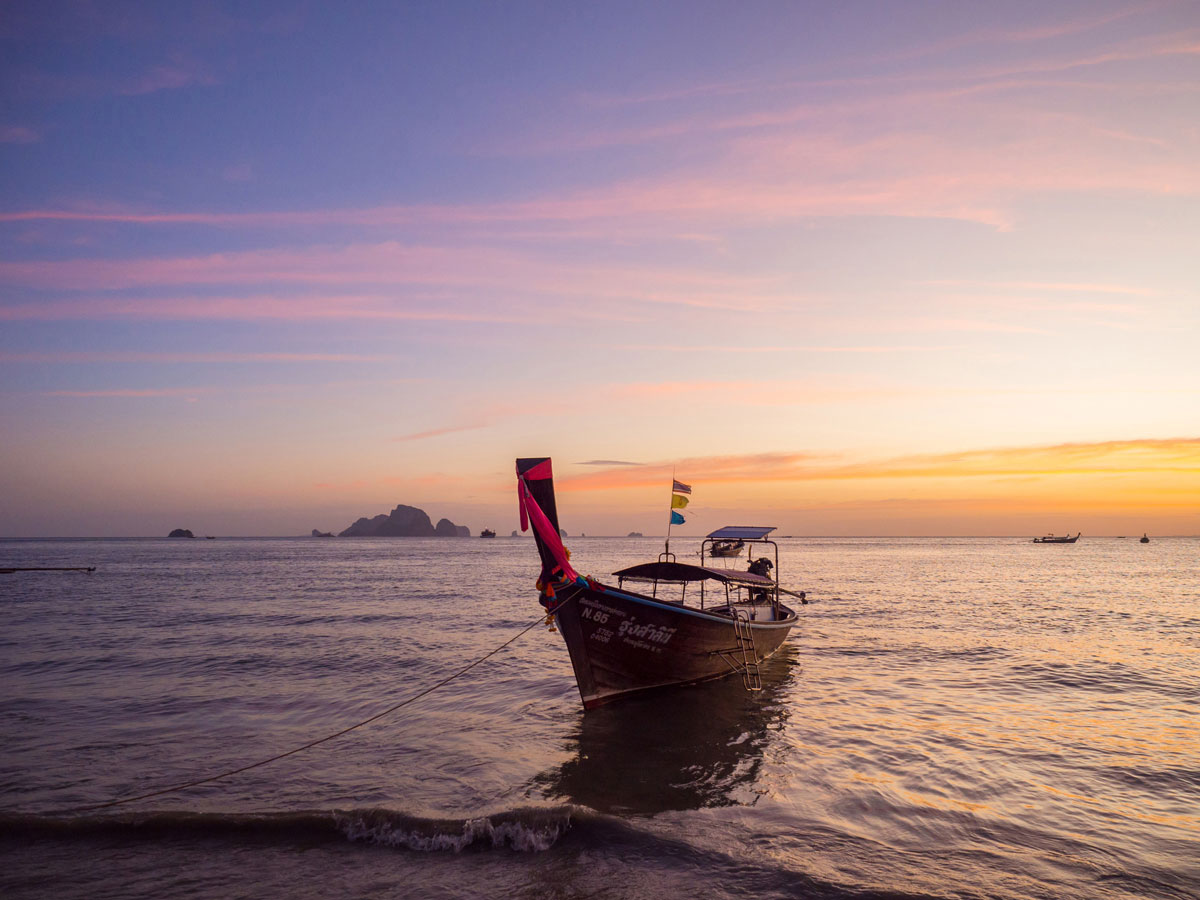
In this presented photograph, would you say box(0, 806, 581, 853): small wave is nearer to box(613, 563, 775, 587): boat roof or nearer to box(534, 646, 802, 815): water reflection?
box(534, 646, 802, 815): water reflection

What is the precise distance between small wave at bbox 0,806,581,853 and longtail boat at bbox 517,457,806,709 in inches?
182

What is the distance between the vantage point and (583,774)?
418 inches

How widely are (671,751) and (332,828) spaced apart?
587 cm

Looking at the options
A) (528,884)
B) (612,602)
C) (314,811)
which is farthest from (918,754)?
(314,811)

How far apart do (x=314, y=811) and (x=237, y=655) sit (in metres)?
14.2

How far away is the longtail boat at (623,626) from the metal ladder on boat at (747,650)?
0.11 feet

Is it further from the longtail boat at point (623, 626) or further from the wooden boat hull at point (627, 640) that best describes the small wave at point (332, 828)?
the wooden boat hull at point (627, 640)

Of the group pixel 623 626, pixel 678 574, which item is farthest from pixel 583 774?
pixel 678 574

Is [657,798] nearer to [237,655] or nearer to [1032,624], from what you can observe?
[237,655]

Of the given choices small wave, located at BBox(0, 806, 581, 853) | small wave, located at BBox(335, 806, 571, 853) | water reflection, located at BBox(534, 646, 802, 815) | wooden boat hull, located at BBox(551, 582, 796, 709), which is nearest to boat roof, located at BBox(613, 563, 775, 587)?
wooden boat hull, located at BBox(551, 582, 796, 709)

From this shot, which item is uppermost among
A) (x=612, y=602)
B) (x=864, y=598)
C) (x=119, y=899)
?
(x=612, y=602)

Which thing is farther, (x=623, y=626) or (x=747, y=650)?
(x=747, y=650)

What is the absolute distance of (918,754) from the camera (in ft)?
38.0

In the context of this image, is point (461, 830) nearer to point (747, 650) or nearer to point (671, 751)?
point (671, 751)
